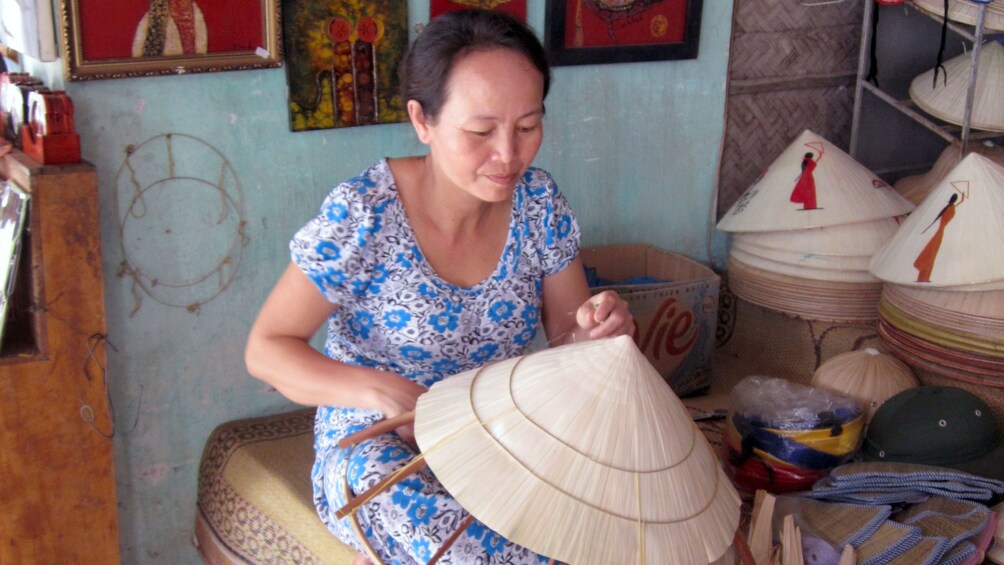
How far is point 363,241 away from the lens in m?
1.67

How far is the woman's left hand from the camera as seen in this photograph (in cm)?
151

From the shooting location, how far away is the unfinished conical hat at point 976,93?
8.59 feet

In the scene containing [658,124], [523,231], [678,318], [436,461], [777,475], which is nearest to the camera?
[436,461]

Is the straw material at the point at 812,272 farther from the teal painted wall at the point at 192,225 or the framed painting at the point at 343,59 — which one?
the framed painting at the point at 343,59

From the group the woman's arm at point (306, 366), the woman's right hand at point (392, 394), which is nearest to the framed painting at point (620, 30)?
the woman's arm at point (306, 366)

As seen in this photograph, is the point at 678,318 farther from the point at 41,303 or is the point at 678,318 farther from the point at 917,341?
the point at 41,303

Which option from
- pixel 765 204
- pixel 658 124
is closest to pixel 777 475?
pixel 765 204

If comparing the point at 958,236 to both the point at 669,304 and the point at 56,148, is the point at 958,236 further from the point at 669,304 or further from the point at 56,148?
the point at 56,148

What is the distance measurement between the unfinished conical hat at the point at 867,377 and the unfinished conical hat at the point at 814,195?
37 centimetres

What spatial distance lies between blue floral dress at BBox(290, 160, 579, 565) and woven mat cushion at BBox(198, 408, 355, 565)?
0.29 m

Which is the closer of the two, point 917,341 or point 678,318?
point 917,341

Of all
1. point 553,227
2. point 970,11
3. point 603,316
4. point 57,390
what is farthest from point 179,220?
point 970,11

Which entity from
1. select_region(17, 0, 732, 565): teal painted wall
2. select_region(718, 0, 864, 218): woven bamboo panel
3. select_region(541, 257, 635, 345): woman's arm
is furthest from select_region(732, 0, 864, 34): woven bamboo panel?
select_region(541, 257, 635, 345): woman's arm

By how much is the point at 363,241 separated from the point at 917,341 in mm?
1349
